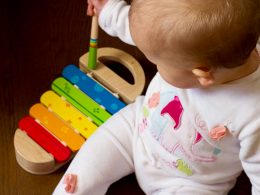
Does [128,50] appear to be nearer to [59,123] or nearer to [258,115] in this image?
[59,123]

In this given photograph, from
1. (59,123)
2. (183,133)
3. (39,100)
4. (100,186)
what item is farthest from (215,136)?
(39,100)

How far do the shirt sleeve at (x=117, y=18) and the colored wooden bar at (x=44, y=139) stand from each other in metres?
0.29

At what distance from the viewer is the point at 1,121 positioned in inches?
42.4

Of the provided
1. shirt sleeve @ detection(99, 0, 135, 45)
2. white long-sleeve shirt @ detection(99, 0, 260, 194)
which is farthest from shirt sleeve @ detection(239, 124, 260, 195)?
shirt sleeve @ detection(99, 0, 135, 45)

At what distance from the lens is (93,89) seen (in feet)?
3.58

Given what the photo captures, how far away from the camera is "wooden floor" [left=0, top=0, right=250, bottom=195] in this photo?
1010 mm

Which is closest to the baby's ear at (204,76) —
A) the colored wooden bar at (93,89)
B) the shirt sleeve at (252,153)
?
the shirt sleeve at (252,153)

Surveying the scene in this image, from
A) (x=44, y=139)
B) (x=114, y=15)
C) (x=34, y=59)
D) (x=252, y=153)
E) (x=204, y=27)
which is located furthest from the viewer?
(x=34, y=59)

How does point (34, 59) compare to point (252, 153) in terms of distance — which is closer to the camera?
point (252, 153)

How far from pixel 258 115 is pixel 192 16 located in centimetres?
21

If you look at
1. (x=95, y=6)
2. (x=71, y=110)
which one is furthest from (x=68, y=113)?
(x=95, y=6)

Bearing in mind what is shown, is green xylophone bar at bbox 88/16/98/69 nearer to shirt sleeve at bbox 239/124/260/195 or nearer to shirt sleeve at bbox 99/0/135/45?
shirt sleeve at bbox 99/0/135/45

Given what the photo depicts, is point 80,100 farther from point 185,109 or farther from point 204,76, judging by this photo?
point 204,76

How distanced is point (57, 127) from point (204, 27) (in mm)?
554
